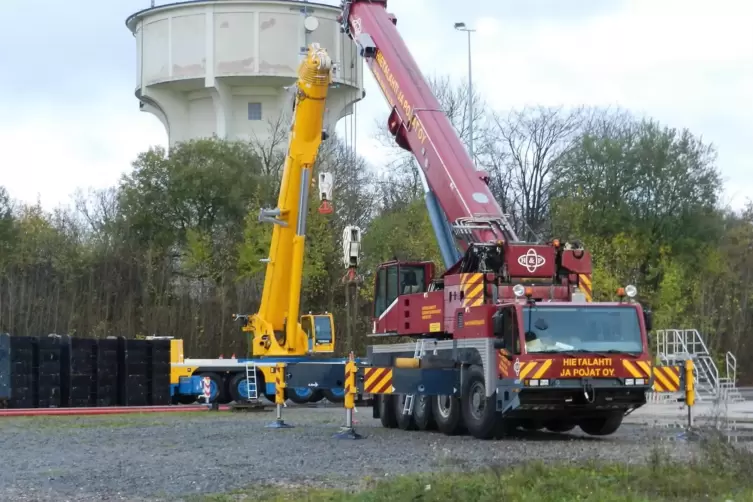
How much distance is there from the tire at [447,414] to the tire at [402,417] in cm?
102

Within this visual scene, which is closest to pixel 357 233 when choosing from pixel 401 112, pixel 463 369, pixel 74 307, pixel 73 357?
pixel 401 112

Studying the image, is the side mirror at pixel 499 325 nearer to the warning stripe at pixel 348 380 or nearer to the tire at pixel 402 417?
the warning stripe at pixel 348 380

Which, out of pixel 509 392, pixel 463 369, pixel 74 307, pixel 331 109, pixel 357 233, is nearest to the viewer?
pixel 509 392

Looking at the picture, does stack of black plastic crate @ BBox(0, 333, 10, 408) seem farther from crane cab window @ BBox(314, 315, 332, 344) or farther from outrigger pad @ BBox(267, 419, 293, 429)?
outrigger pad @ BBox(267, 419, 293, 429)

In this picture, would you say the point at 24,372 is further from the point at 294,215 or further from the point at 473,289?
the point at 473,289

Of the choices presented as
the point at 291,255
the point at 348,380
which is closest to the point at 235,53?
the point at 291,255

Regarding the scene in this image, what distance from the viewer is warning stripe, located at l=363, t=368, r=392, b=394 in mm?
21656

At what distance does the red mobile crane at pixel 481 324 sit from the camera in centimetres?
1866

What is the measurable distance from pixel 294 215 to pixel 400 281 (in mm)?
6886

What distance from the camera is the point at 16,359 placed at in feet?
104

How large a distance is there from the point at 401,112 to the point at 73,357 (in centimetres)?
1416

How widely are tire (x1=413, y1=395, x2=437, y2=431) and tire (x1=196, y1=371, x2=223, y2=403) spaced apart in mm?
13116

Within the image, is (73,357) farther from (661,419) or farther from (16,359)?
(661,419)

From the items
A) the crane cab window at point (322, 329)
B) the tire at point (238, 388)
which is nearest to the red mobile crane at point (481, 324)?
the crane cab window at point (322, 329)
